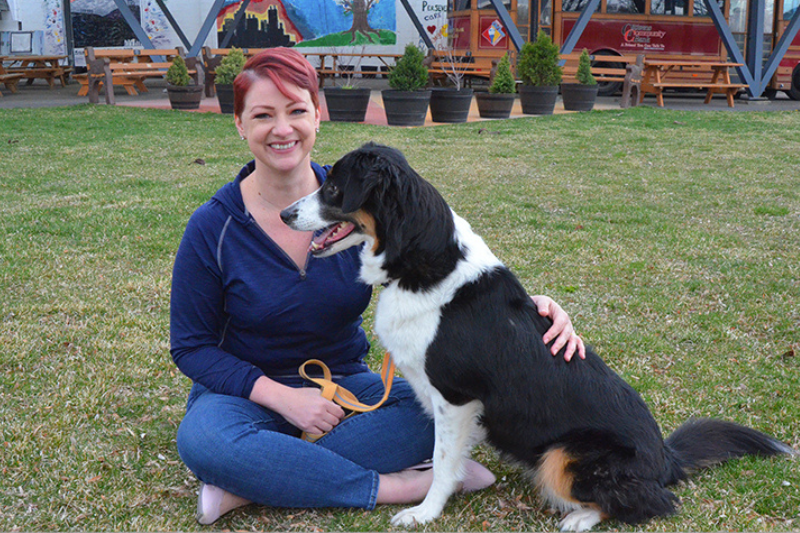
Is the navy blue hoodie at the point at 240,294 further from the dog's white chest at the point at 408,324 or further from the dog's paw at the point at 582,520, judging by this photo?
the dog's paw at the point at 582,520

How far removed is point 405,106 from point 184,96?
4.93 m

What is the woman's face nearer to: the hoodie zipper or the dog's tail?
the hoodie zipper

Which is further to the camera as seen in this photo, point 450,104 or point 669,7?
point 669,7

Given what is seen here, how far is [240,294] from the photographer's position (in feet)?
8.98

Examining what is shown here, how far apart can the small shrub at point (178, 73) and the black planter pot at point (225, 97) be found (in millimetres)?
1054

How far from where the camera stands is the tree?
957 inches

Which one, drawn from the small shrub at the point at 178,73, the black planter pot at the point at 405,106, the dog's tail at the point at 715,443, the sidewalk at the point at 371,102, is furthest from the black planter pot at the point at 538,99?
the dog's tail at the point at 715,443

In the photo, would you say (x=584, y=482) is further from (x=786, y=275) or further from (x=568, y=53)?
(x=568, y=53)

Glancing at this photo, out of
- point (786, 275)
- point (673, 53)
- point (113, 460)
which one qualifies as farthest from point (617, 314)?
point (673, 53)

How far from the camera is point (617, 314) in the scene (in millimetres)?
4656

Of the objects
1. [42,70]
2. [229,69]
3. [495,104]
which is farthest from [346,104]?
[42,70]

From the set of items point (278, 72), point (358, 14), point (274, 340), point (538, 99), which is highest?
point (358, 14)

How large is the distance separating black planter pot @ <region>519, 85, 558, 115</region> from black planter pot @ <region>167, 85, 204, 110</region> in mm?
6515

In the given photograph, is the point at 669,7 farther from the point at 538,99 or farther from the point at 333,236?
the point at 333,236
